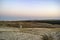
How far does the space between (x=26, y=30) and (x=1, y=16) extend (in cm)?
29

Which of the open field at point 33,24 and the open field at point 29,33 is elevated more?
the open field at point 33,24

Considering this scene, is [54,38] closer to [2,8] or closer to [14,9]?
[14,9]

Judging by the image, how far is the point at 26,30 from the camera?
92cm

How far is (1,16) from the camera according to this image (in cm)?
93

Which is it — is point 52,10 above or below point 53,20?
above

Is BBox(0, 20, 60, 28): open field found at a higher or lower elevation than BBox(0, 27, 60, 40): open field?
higher

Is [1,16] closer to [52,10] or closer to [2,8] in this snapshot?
[2,8]

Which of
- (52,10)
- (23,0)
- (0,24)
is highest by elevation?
(23,0)

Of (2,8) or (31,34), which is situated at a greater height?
(2,8)

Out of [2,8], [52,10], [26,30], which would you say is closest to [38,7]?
[52,10]

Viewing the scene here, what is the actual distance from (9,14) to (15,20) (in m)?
0.09

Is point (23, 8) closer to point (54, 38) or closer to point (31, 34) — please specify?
point (31, 34)

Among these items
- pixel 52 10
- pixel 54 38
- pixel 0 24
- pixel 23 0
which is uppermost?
pixel 23 0

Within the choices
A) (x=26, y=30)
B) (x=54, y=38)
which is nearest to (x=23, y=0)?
(x=26, y=30)
